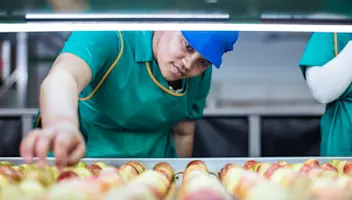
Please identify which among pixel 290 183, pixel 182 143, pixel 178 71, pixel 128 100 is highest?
pixel 178 71

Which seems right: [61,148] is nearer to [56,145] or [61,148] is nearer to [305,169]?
[56,145]

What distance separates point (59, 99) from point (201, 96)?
0.85 m

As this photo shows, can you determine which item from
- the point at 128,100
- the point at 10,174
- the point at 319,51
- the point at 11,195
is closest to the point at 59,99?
the point at 10,174

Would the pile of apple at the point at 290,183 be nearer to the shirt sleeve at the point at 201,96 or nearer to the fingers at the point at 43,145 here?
the fingers at the point at 43,145

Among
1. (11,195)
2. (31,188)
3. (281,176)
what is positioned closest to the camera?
(11,195)

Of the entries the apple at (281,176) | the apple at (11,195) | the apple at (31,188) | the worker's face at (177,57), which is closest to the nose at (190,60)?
the worker's face at (177,57)

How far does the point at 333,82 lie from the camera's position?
1.56m

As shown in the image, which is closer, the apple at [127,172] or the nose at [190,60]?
the apple at [127,172]

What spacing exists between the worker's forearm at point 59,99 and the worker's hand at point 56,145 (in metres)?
0.10

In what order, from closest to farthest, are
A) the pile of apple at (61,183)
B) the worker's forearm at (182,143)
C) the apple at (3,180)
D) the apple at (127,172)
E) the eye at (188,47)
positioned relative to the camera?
the pile of apple at (61,183) → the apple at (3,180) → the apple at (127,172) → the eye at (188,47) → the worker's forearm at (182,143)

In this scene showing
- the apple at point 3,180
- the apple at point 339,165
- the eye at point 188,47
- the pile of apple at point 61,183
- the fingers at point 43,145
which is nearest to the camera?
the pile of apple at point 61,183

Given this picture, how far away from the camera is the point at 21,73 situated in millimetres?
5805

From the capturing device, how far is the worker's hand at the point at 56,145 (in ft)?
2.60

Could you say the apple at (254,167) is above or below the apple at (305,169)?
below
